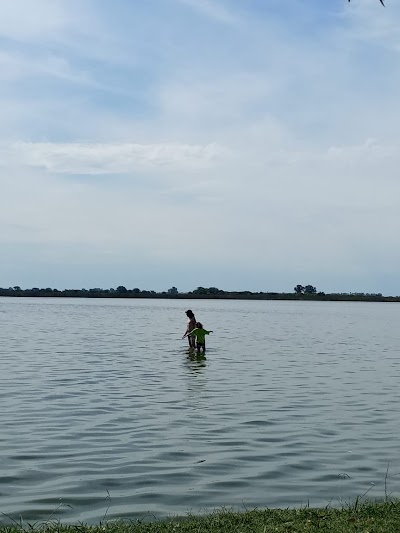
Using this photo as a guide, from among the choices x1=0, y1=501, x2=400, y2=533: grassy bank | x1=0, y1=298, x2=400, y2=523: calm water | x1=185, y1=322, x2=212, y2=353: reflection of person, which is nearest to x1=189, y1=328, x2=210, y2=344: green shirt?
x1=185, y1=322, x2=212, y2=353: reflection of person

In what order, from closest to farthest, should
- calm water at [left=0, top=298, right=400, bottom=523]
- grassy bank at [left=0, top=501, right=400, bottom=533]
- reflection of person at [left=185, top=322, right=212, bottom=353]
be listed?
grassy bank at [left=0, top=501, right=400, bottom=533], calm water at [left=0, top=298, right=400, bottom=523], reflection of person at [left=185, top=322, right=212, bottom=353]

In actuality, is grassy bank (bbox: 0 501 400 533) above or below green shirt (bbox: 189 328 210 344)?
below

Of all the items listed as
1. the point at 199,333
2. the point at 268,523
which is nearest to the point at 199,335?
the point at 199,333

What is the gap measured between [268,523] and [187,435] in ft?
22.5

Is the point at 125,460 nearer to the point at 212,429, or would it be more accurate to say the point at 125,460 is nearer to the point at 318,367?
the point at 212,429

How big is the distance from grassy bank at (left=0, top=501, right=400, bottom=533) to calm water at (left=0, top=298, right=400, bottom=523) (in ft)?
3.80

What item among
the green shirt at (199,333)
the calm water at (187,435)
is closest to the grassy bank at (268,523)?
the calm water at (187,435)

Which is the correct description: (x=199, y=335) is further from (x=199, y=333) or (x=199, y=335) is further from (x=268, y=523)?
(x=268, y=523)

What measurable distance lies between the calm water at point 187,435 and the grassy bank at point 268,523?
1159 mm

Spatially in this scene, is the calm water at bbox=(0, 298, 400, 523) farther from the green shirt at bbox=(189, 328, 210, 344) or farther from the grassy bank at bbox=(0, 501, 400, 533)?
the green shirt at bbox=(189, 328, 210, 344)

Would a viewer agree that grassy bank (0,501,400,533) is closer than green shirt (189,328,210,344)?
Yes

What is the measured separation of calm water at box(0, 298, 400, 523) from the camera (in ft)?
37.7

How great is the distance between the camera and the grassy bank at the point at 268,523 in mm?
8719

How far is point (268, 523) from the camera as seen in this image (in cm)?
909
